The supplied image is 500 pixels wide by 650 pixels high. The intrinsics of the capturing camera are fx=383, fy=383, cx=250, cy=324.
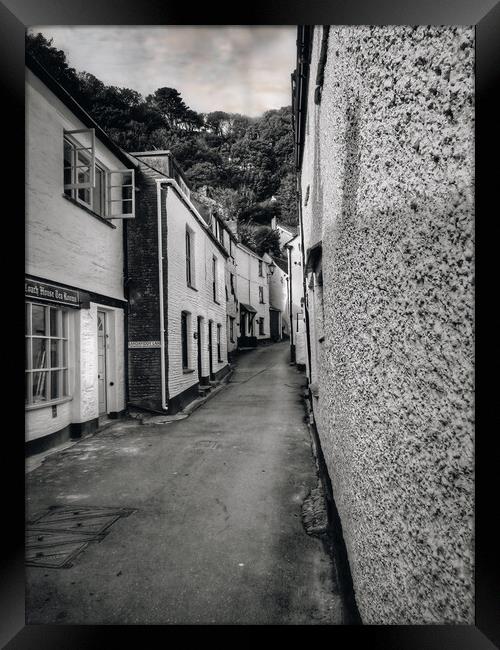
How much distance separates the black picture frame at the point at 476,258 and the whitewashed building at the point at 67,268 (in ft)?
15.1

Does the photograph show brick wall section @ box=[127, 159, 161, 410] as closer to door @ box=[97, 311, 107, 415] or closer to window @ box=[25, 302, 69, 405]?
door @ box=[97, 311, 107, 415]

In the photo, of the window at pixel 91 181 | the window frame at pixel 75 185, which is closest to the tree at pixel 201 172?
the window at pixel 91 181

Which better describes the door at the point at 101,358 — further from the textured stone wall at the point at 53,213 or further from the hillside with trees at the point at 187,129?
the hillside with trees at the point at 187,129

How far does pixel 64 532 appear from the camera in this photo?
3.89 metres

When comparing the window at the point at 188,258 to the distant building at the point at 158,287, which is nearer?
the distant building at the point at 158,287

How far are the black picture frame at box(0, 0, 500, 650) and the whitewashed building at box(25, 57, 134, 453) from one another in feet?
15.1

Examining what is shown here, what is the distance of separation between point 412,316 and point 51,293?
6.51 meters

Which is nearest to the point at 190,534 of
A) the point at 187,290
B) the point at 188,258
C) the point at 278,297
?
the point at 187,290

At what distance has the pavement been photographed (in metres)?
2.72

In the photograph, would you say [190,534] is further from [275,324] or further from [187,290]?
[275,324]

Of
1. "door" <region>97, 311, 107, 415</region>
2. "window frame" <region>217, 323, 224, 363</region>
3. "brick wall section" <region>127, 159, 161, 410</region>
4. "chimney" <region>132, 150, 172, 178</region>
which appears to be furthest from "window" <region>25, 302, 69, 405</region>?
"window frame" <region>217, 323, 224, 363</region>

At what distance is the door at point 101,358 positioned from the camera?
8906 mm


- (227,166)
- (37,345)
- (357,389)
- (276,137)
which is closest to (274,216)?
(227,166)
